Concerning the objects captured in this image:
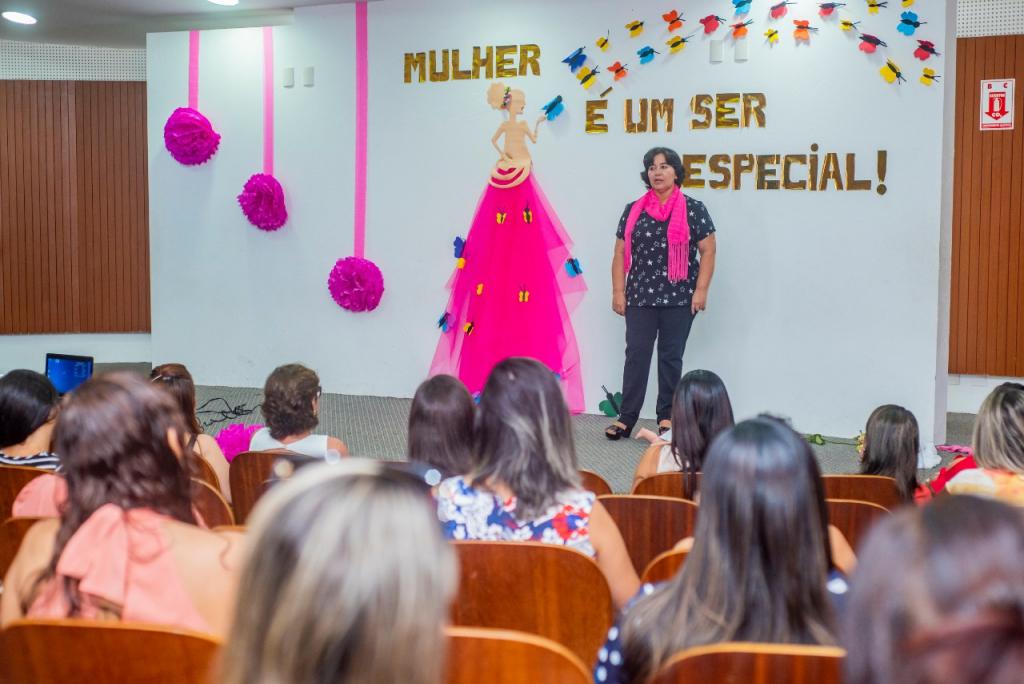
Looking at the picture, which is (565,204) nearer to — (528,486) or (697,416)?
(697,416)

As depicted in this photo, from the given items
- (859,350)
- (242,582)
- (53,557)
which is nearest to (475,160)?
(859,350)

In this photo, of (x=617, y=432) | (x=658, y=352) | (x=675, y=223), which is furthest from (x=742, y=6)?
(x=617, y=432)

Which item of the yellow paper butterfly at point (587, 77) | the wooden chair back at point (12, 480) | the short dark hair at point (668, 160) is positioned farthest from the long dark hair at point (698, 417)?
the yellow paper butterfly at point (587, 77)

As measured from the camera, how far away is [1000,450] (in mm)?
2584

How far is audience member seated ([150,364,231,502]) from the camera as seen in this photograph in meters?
3.07

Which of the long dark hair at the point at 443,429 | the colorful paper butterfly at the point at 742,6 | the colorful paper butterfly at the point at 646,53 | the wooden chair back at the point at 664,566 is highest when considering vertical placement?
the colorful paper butterfly at the point at 742,6

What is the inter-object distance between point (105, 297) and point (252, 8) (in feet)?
10.6

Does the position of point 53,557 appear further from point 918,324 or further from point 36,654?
point 918,324

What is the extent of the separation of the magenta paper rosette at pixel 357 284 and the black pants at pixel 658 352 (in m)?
2.07

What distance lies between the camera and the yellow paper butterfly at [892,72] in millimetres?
5328

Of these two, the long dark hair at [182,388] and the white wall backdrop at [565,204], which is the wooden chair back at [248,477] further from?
the white wall backdrop at [565,204]

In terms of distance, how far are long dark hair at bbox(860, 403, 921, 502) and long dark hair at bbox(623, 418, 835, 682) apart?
1672 millimetres

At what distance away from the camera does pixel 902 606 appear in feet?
2.75

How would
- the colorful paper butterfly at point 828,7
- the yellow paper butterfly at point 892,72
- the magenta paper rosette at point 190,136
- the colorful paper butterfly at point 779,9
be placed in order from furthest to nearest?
the magenta paper rosette at point 190,136 → the colorful paper butterfly at point 779,9 → the colorful paper butterfly at point 828,7 → the yellow paper butterfly at point 892,72
